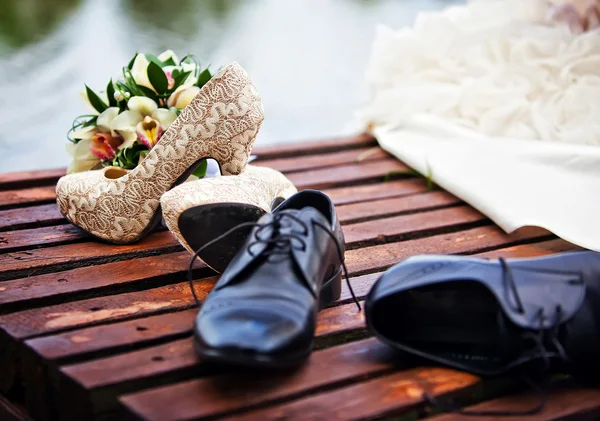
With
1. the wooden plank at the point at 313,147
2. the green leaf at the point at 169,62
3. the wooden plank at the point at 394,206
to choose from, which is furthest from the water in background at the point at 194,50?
the green leaf at the point at 169,62

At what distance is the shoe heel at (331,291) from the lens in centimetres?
111

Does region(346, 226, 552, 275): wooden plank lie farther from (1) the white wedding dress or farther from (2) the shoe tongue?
(2) the shoe tongue

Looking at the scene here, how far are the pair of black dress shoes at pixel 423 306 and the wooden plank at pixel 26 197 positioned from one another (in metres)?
0.74

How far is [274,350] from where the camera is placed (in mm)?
885

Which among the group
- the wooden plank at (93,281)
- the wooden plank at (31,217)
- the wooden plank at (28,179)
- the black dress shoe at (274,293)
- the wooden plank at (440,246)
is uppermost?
the black dress shoe at (274,293)

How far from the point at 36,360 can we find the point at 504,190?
39.6 inches

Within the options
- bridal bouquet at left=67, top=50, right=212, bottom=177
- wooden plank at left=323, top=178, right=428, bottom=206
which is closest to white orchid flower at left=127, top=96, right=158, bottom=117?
bridal bouquet at left=67, top=50, right=212, bottom=177

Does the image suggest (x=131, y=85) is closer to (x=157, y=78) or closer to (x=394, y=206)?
(x=157, y=78)

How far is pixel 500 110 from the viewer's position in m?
1.89

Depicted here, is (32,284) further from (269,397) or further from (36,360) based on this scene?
(269,397)

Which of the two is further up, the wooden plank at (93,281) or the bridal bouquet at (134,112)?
the bridal bouquet at (134,112)

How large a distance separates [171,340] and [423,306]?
13.3 inches

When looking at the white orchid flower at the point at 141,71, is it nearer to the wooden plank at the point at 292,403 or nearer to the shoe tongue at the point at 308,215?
the shoe tongue at the point at 308,215

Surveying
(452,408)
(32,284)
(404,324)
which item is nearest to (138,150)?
(32,284)
